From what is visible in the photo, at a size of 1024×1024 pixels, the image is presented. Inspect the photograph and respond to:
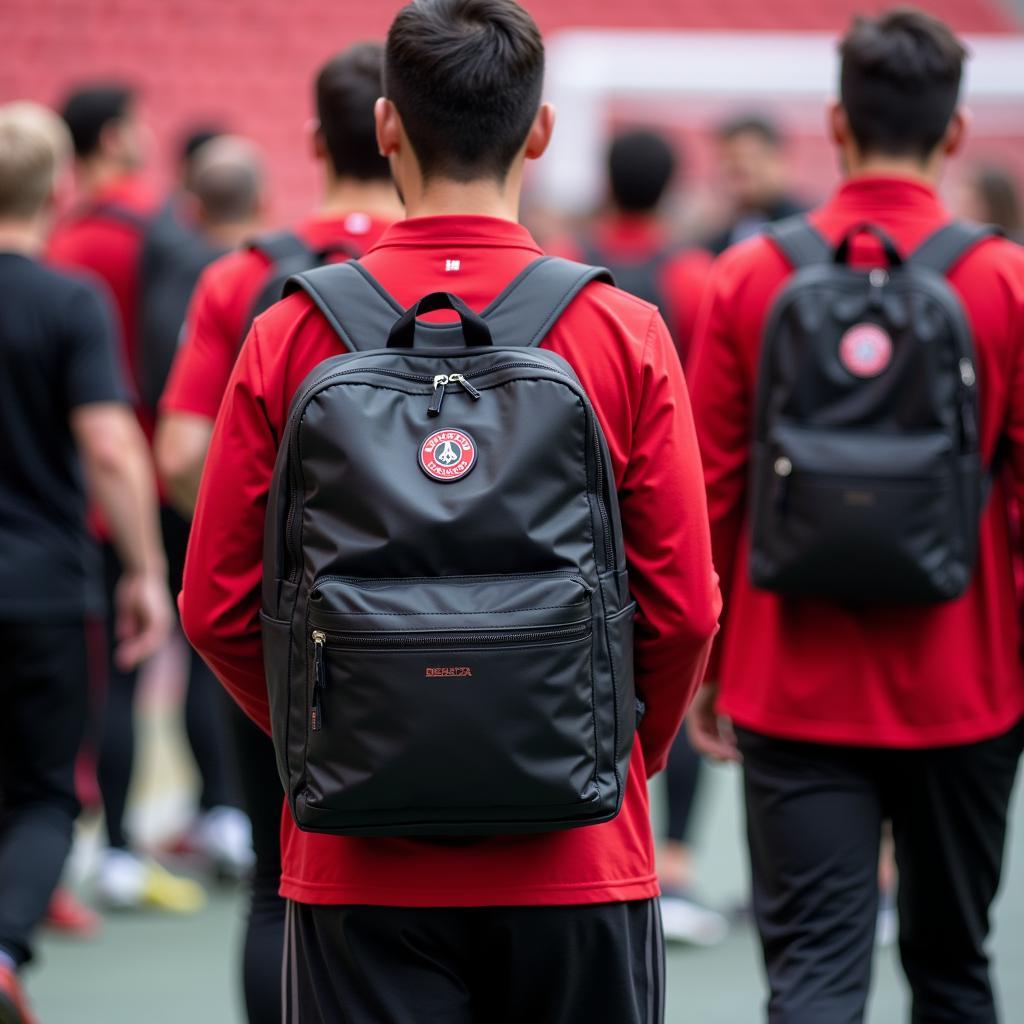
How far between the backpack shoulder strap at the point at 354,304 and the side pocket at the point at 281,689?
33 centimetres

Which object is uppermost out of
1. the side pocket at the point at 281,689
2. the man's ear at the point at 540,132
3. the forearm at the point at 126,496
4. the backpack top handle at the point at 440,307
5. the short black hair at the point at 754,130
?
the short black hair at the point at 754,130

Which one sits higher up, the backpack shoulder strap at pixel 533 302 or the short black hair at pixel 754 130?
the short black hair at pixel 754 130

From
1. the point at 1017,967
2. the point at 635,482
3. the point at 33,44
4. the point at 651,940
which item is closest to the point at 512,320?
the point at 635,482

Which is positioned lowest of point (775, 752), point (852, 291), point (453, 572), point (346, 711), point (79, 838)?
point (79, 838)

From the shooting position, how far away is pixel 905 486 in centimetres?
242

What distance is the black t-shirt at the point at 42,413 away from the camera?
3418mm

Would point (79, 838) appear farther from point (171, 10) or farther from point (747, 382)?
point (171, 10)

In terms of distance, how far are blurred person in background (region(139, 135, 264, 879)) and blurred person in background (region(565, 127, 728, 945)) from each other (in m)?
1.08

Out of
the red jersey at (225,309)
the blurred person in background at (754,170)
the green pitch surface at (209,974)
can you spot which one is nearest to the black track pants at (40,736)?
the green pitch surface at (209,974)

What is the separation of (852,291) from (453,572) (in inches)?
40.8

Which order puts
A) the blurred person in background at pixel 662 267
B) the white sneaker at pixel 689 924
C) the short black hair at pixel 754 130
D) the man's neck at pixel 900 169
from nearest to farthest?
the man's neck at pixel 900 169 < the white sneaker at pixel 689 924 < the blurred person in background at pixel 662 267 < the short black hair at pixel 754 130

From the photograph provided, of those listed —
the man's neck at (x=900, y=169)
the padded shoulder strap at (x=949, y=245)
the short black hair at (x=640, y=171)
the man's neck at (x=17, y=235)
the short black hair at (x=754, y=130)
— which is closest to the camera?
the padded shoulder strap at (x=949, y=245)

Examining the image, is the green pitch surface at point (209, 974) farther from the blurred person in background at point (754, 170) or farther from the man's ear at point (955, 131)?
the blurred person in background at point (754, 170)

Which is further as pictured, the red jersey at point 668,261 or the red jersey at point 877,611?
the red jersey at point 668,261
